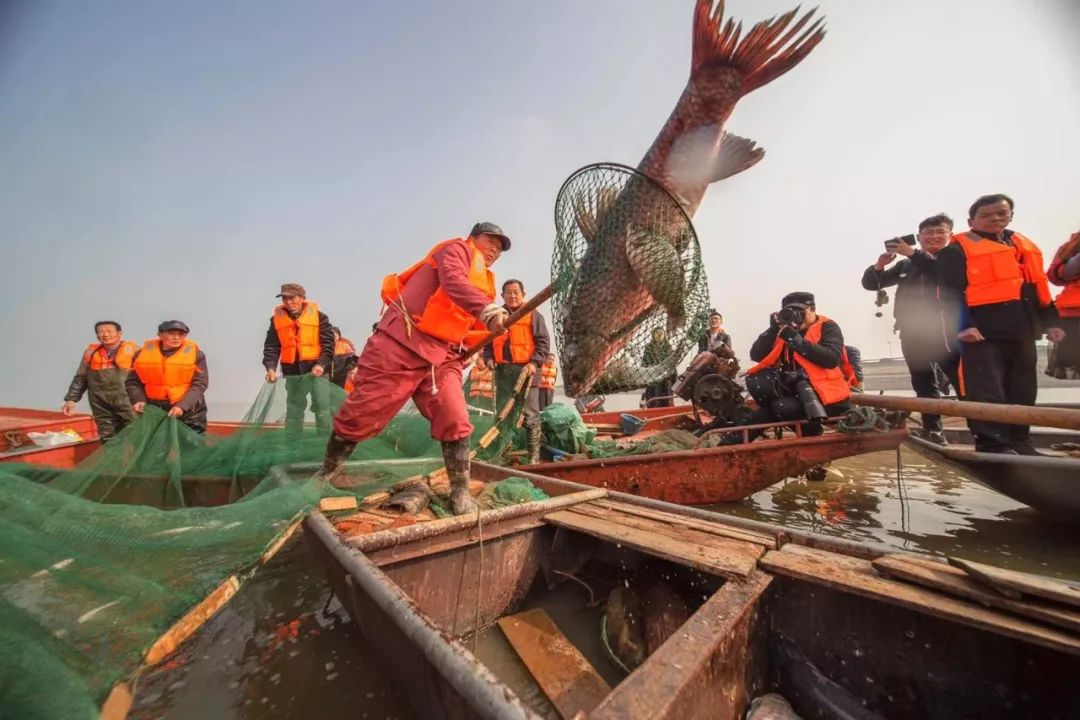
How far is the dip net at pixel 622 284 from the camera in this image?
10.1ft

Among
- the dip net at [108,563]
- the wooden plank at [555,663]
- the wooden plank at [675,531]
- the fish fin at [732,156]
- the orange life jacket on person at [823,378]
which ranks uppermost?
the fish fin at [732,156]

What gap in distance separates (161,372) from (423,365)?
498 centimetres

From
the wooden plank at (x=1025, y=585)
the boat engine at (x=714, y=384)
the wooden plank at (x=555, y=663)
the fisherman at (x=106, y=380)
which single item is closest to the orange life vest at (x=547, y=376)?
the boat engine at (x=714, y=384)

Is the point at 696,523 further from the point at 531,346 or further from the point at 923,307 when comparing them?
the point at 923,307

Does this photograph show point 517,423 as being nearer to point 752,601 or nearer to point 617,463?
point 617,463

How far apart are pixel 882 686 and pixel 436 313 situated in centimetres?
293

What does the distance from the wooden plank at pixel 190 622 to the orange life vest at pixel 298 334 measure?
4.94 m

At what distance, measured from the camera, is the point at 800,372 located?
4.87 metres

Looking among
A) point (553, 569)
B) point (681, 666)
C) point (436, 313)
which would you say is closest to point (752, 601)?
point (681, 666)

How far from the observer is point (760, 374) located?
520 cm

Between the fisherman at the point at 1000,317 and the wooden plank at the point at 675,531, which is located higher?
the fisherman at the point at 1000,317

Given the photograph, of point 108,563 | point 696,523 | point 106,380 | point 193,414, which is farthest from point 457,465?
point 106,380

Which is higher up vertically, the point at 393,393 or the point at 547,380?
the point at 547,380

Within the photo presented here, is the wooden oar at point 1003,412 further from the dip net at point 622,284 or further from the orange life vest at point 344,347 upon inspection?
the orange life vest at point 344,347
